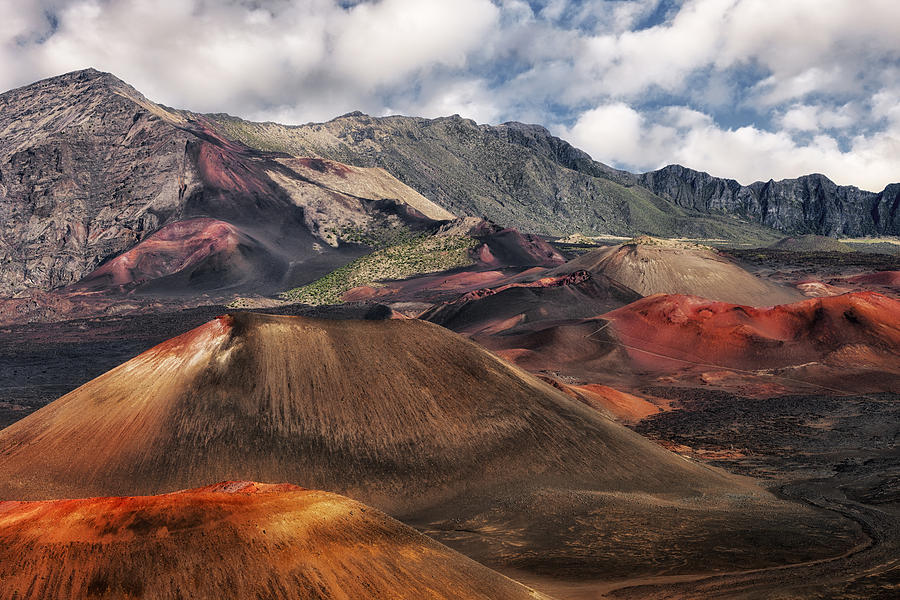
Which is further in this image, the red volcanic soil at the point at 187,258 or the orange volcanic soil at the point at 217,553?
the red volcanic soil at the point at 187,258

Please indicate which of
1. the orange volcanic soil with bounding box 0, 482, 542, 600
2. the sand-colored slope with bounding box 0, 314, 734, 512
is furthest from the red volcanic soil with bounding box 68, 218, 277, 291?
the orange volcanic soil with bounding box 0, 482, 542, 600

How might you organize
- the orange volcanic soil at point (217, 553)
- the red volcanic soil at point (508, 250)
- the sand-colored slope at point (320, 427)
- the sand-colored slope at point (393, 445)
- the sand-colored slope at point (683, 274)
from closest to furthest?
the orange volcanic soil at point (217, 553)
the sand-colored slope at point (393, 445)
the sand-colored slope at point (320, 427)
the sand-colored slope at point (683, 274)
the red volcanic soil at point (508, 250)

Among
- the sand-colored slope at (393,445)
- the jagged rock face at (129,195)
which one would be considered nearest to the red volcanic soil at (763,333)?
the sand-colored slope at (393,445)

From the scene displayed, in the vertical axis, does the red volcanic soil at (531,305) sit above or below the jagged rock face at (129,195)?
below

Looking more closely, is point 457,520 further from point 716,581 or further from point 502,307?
point 502,307

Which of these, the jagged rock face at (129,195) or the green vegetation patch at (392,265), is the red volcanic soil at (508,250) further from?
the jagged rock face at (129,195)

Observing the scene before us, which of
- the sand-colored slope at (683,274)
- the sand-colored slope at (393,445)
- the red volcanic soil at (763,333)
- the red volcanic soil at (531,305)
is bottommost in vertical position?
the sand-colored slope at (393,445)

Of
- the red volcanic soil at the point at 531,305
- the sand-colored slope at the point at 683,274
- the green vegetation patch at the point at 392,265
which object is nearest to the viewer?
the red volcanic soil at the point at 531,305
